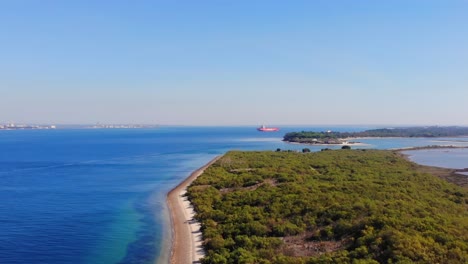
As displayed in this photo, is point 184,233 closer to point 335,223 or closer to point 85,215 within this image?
point 335,223

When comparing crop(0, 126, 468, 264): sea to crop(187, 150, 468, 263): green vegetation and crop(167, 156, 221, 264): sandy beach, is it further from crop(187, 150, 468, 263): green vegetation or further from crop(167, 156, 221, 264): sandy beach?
crop(187, 150, 468, 263): green vegetation

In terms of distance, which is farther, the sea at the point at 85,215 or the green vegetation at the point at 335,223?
the sea at the point at 85,215

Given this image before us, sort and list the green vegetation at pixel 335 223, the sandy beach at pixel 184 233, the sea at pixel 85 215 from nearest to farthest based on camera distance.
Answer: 1. the green vegetation at pixel 335 223
2. the sandy beach at pixel 184 233
3. the sea at pixel 85 215

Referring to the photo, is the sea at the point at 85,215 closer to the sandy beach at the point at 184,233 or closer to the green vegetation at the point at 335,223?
the sandy beach at the point at 184,233

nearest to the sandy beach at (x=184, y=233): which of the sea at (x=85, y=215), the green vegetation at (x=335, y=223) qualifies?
the sea at (x=85, y=215)

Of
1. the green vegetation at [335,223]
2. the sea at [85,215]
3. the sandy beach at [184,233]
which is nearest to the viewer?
the green vegetation at [335,223]

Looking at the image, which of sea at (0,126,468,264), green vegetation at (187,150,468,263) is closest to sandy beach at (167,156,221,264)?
sea at (0,126,468,264)
